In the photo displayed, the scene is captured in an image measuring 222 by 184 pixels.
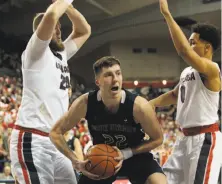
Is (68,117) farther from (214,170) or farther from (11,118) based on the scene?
(11,118)

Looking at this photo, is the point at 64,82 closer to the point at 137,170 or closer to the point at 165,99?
the point at 137,170

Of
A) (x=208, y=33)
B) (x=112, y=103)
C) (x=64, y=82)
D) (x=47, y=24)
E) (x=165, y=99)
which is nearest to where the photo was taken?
(x=47, y=24)

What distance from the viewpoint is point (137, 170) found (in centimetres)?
351

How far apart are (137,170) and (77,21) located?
1.76 meters

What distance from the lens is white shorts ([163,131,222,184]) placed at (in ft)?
11.8

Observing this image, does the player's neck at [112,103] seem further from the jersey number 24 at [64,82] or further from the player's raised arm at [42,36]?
the player's raised arm at [42,36]

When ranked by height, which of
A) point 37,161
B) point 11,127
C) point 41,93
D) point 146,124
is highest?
point 41,93

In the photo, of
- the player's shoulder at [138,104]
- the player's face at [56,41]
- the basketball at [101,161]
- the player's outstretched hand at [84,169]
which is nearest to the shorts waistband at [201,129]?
the player's shoulder at [138,104]

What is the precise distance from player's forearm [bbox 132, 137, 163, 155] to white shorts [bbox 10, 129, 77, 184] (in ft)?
1.90

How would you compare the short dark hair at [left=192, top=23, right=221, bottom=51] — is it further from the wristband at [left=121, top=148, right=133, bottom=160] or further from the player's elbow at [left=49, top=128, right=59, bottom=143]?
the player's elbow at [left=49, top=128, right=59, bottom=143]

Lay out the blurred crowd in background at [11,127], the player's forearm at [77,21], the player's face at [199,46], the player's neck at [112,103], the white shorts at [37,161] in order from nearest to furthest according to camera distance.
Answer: the white shorts at [37,161], the player's neck at [112,103], the player's face at [199,46], the player's forearm at [77,21], the blurred crowd in background at [11,127]

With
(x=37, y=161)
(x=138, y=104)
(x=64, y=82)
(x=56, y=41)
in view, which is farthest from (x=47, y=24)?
(x=37, y=161)

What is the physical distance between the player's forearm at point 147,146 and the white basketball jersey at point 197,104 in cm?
49

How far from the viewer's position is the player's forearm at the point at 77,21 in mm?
4434
